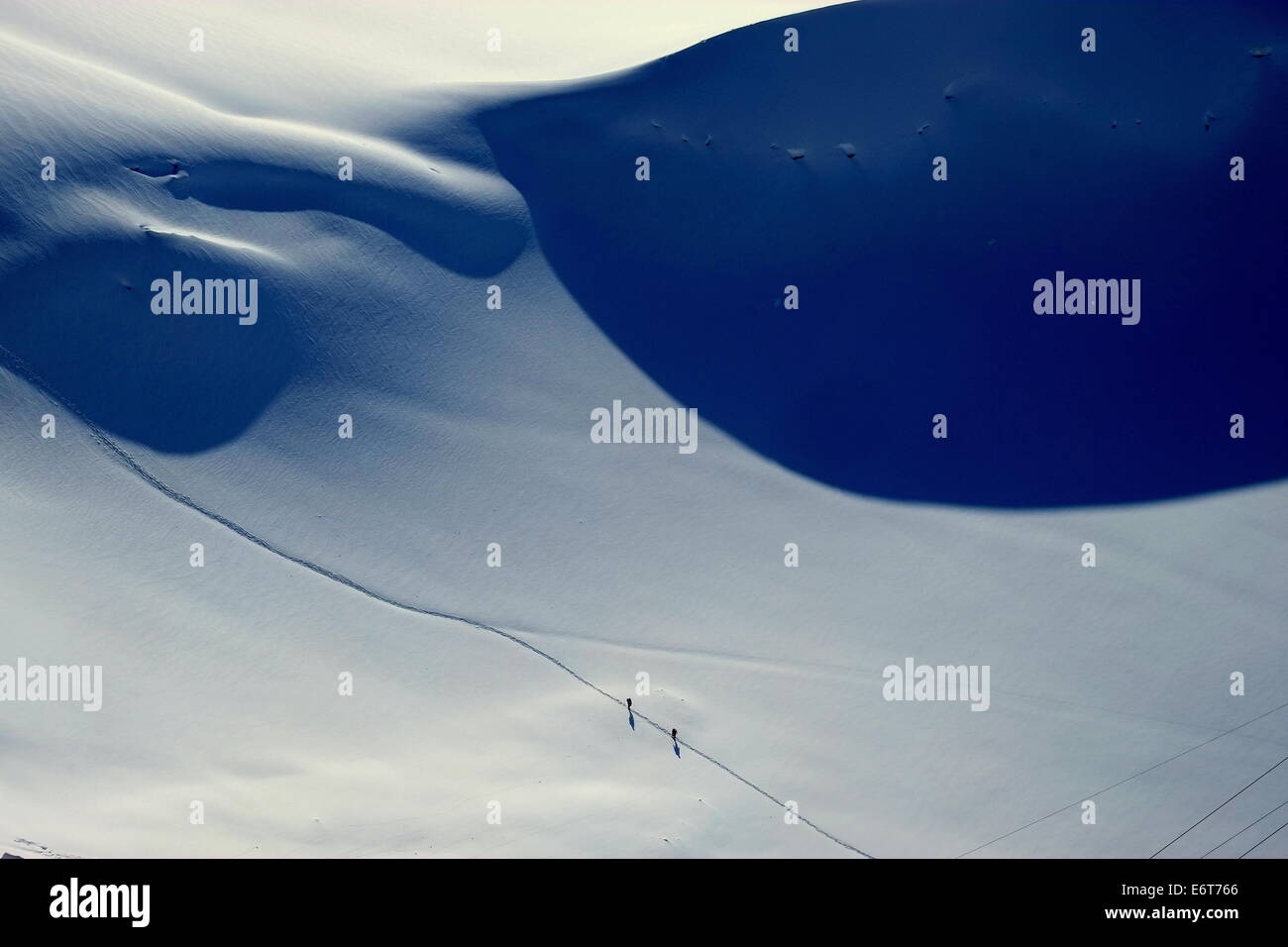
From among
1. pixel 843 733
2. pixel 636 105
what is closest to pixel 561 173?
pixel 636 105

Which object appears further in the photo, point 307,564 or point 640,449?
point 640,449

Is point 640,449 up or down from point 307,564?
up

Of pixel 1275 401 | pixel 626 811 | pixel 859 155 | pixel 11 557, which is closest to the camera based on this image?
pixel 626 811

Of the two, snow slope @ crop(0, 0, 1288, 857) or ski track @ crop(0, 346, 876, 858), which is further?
ski track @ crop(0, 346, 876, 858)

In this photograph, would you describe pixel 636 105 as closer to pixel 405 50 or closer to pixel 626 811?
pixel 405 50

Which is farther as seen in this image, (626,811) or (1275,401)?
(1275,401)
